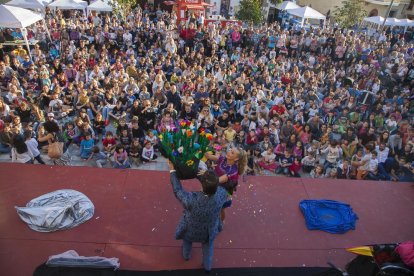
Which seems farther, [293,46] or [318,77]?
[293,46]

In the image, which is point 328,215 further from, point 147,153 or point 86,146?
point 86,146

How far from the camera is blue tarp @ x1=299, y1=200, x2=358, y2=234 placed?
178 inches

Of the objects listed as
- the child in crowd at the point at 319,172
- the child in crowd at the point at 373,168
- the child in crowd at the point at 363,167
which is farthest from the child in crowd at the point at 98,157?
the child in crowd at the point at 373,168

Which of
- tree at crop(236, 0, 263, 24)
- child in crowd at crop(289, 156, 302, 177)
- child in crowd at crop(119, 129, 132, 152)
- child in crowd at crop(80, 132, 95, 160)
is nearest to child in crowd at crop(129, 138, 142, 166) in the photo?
child in crowd at crop(119, 129, 132, 152)

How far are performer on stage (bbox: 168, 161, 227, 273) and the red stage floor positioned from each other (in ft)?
2.18

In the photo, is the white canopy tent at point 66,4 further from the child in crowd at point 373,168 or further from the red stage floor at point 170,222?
the child in crowd at point 373,168

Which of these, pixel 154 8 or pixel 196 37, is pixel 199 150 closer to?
pixel 196 37

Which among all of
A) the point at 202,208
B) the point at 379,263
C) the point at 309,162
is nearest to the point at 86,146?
the point at 202,208

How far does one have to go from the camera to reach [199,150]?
547 cm

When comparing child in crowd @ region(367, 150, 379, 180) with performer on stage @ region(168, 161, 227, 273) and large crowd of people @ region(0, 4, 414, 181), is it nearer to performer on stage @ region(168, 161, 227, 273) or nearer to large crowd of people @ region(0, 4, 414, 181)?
large crowd of people @ region(0, 4, 414, 181)

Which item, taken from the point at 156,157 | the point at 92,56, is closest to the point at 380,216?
the point at 156,157

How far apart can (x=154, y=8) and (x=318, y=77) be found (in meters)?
13.2

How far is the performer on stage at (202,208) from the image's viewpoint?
121 inches

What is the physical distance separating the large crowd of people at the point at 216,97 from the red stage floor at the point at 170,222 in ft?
4.71
